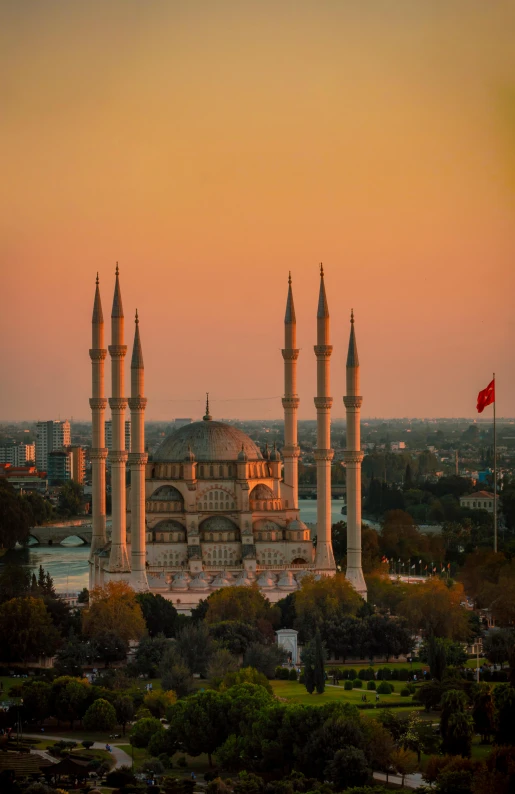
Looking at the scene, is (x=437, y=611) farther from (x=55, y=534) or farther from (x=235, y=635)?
(x=55, y=534)

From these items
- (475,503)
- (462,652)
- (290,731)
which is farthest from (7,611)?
(475,503)

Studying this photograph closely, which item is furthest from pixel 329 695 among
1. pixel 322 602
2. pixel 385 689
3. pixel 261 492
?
pixel 261 492

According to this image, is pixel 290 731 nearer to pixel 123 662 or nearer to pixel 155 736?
pixel 155 736

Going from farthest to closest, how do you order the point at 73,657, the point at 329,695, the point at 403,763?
the point at 73,657 < the point at 329,695 < the point at 403,763

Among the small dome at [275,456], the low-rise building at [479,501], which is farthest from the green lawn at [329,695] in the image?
the low-rise building at [479,501]

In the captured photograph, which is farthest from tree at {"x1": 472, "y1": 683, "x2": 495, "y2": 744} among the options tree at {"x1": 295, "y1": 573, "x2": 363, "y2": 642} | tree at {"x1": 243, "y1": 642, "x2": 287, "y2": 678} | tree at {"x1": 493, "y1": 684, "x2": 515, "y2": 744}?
tree at {"x1": 295, "y1": 573, "x2": 363, "y2": 642}

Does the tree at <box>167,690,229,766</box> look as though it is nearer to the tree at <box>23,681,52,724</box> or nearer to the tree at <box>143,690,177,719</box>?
the tree at <box>143,690,177,719</box>
